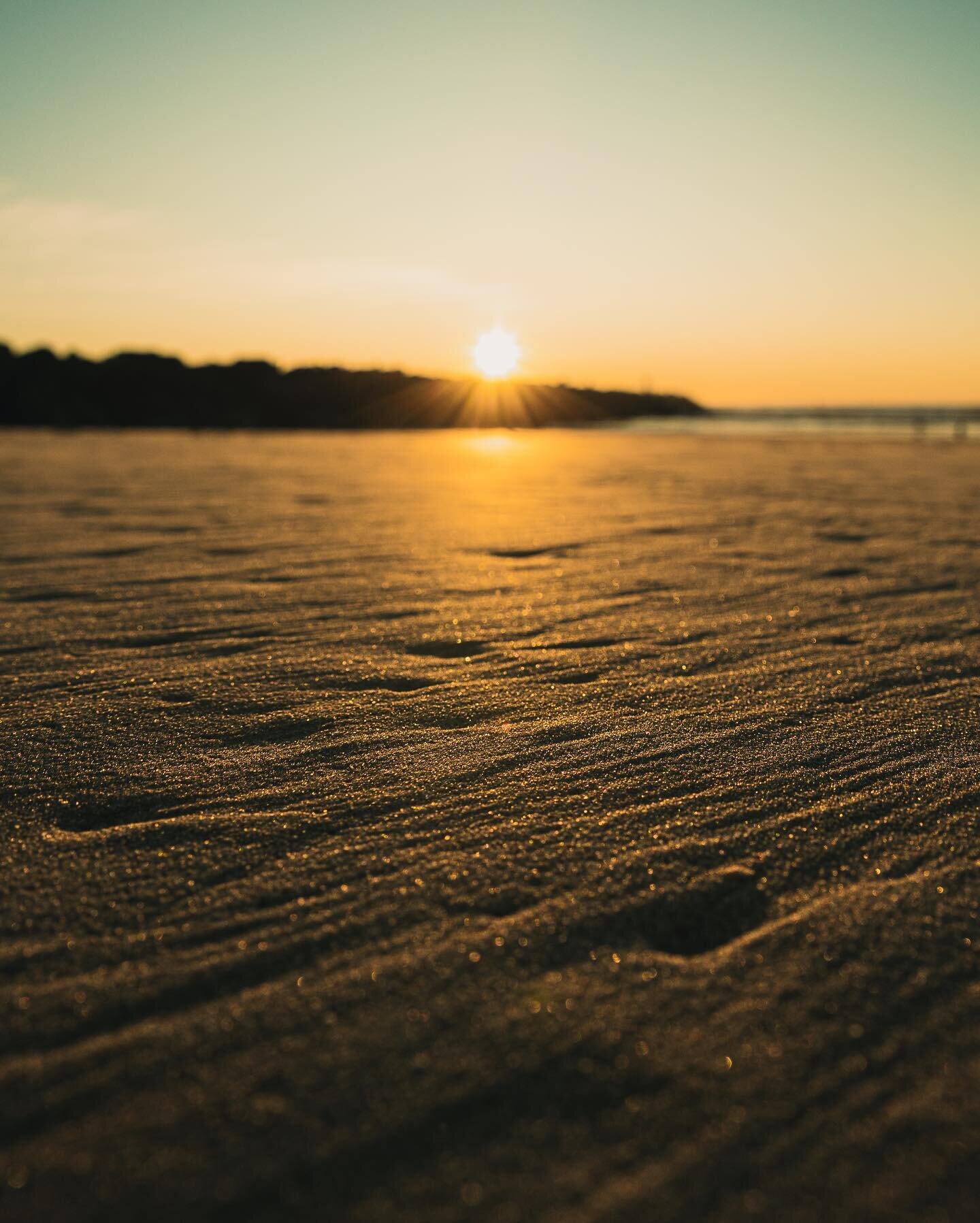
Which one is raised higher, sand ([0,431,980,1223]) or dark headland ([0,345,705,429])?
dark headland ([0,345,705,429])

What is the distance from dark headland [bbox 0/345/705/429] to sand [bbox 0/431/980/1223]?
19.9m

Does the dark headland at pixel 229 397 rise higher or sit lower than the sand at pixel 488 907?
higher

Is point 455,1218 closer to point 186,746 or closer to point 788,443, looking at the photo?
point 186,746

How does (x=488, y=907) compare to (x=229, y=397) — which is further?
(x=229, y=397)

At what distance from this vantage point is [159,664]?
219 cm

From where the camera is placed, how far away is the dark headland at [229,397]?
71.6 ft

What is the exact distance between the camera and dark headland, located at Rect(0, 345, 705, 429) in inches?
859

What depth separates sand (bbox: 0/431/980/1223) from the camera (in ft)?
2.64

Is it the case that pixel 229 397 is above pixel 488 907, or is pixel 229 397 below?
above

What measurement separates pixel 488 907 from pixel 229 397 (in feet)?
88.4

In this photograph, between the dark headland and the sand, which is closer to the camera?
the sand

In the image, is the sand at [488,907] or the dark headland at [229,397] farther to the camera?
the dark headland at [229,397]

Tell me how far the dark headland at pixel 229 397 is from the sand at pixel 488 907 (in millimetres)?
19898

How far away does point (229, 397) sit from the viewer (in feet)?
85.3
